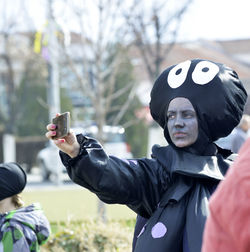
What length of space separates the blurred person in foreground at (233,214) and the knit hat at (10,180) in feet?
9.93

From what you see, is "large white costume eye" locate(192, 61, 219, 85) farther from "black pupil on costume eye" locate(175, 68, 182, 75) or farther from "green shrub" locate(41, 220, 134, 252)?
"green shrub" locate(41, 220, 134, 252)

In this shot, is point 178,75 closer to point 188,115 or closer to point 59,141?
point 188,115

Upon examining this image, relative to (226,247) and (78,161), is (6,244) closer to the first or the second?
(78,161)

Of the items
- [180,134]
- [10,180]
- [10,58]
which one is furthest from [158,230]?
[10,58]

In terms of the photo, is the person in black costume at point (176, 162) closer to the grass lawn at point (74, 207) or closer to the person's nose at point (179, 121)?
the person's nose at point (179, 121)

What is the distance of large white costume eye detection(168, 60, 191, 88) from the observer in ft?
9.17


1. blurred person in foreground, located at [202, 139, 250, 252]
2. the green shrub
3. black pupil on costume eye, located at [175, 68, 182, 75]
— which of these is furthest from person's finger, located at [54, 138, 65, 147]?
the green shrub

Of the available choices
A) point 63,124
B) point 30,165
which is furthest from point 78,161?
point 30,165

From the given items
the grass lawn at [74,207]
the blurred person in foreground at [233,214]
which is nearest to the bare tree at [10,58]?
the grass lawn at [74,207]

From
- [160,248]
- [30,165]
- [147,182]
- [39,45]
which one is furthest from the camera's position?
[30,165]

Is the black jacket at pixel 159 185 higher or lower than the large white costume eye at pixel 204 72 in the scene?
lower

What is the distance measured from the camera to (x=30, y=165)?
23297 mm

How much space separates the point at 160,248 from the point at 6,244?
161 cm

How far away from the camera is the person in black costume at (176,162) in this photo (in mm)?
2521
